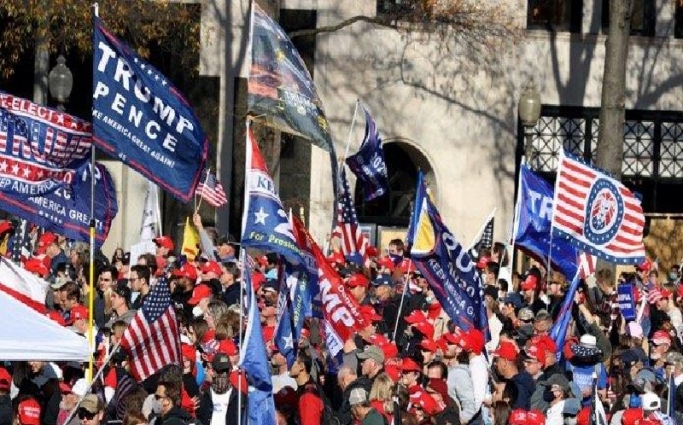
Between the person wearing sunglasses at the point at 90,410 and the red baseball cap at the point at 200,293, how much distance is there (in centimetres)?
604

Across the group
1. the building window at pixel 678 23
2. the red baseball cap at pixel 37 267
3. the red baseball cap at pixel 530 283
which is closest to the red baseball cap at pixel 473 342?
the red baseball cap at pixel 530 283

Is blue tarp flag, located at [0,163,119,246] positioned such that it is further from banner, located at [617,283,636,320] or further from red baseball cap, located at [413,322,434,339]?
banner, located at [617,283,636,320]

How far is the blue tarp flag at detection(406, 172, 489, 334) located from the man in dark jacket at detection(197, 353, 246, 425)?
3.07 meters

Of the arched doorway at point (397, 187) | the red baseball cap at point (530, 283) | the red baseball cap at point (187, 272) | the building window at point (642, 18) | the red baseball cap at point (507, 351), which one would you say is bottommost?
the arched doorway at point (397, 187)

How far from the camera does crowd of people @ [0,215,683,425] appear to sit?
18047 mm

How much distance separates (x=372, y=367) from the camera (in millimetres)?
19016

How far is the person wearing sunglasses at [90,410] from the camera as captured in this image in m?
17.1

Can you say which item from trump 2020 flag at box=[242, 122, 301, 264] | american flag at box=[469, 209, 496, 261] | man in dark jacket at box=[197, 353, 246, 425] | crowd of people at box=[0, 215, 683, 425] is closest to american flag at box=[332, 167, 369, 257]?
crowd of people at box=[0, 215, 683, 425]

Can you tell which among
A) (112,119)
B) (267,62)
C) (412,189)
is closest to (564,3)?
(412,189)

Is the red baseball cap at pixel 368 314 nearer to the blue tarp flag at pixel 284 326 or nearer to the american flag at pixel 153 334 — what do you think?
the blue tarp flag at pixel 284 326

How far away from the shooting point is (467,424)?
62.8 ft

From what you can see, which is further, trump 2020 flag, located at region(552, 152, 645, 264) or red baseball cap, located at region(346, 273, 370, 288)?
trump 2020 flag, located at region(552, 152, 645, 264)

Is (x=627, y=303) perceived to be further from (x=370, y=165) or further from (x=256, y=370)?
(x=256, y=370)

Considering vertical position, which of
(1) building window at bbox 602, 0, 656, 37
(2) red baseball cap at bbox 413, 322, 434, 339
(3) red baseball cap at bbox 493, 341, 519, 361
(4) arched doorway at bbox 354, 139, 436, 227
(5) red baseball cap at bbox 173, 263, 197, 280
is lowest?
(4) arched doorway at bbox 354, 139, 436, 227
